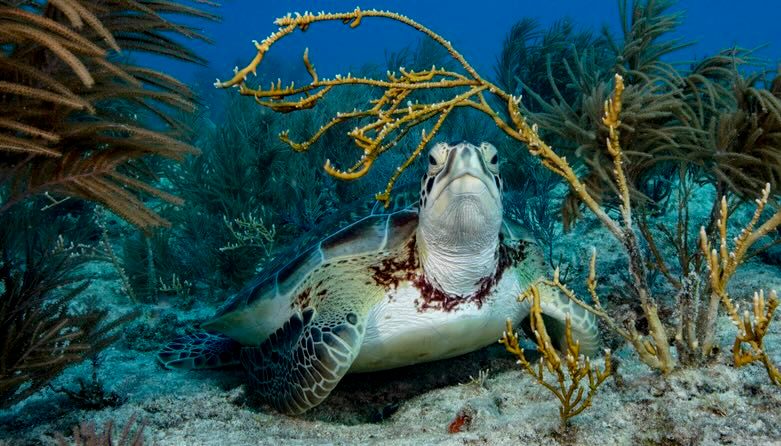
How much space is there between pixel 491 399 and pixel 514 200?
335 centimetres

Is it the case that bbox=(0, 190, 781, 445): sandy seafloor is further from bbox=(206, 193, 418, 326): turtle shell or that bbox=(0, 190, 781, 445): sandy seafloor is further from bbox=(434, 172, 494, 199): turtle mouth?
bbox=(434, 172, 494, 199): turtle mouth

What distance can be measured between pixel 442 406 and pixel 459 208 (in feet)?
3.79

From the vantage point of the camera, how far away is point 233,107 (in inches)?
281

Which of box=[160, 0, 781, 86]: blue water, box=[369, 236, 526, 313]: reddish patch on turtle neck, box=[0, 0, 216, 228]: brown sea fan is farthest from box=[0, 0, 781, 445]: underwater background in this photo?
box=[160, 0, 781, 86]: blue water

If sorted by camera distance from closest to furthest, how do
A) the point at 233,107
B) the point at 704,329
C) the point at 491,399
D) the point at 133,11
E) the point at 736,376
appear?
the point at 736,376, the point at 704,329, the point at 133,11, the point at 491,399, the point at 233,107

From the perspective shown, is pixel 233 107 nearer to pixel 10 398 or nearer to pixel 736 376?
pixel 10 398

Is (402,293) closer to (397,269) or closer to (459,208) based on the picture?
(397,269)

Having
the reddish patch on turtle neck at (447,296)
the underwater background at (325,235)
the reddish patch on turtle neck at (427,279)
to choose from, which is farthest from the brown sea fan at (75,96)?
the reddish patch on turtle neck at (447,296)

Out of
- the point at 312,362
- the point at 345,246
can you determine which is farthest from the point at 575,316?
the point at 312,362

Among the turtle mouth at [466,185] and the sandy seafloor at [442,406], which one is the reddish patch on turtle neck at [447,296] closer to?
the sandy seafloor at [442,406]

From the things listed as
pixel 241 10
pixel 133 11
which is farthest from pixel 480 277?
pixel 241 10

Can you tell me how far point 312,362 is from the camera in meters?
2.75

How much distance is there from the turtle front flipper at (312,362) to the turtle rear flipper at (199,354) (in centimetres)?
70

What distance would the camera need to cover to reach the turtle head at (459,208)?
240cm
